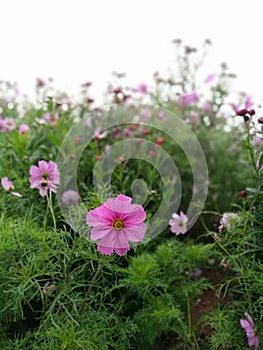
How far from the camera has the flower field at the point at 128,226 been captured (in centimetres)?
132

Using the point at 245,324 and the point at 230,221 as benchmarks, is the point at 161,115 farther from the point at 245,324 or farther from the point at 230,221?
the point at 245,324

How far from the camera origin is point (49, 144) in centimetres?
237

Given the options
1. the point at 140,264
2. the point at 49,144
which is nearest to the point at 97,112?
the point at 49,144

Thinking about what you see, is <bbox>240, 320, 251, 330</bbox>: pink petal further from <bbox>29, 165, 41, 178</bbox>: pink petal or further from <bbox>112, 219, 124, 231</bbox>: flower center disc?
<bbox>29, 165, 41, 178</bbox>: pink petal

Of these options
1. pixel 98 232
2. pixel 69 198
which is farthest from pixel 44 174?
pixel 98 232

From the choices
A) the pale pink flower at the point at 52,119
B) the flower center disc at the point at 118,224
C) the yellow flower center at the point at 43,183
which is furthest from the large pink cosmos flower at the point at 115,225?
the pale pink flower at the point at 52,119

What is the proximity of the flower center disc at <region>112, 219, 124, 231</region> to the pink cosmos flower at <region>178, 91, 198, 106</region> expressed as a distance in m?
1.80

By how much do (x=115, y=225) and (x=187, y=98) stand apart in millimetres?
1829

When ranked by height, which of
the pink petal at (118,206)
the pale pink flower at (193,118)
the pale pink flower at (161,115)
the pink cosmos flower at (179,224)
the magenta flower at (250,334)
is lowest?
the magenta flower at (250,334)

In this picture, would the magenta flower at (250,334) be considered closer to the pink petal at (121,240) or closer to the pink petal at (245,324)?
the pink petal at (245,324)

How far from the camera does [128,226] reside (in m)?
1.17

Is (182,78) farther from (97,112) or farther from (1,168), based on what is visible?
(1,168)

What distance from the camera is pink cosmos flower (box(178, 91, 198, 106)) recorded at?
2.86 m

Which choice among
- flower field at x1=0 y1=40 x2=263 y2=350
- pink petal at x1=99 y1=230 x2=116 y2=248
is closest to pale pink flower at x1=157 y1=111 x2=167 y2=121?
flower field at x1=0 y1=40 x2=263 y2=350
